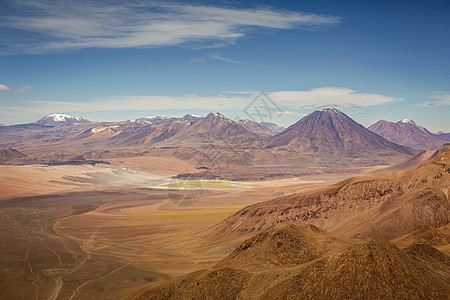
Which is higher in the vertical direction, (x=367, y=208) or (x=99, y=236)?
(x=367, y=208)

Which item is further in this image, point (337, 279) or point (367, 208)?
point (367, 208)

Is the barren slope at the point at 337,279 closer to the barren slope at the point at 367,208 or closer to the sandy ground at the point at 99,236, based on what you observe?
the sandy ground at the point at 99,236

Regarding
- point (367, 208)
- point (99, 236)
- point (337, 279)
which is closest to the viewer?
point (337, 279)

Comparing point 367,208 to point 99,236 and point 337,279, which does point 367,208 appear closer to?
point 337,279

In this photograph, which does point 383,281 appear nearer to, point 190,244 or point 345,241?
point 345,241

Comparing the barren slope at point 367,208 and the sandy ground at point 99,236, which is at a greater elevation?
the barren slope at point 367,208

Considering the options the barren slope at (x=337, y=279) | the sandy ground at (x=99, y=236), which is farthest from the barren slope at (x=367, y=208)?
the barren slope at (x=337, y=279)

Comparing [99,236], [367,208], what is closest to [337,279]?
[367,208]

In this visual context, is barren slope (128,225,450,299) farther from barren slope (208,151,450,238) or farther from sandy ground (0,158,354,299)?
barren slope (208,151,450,238)
